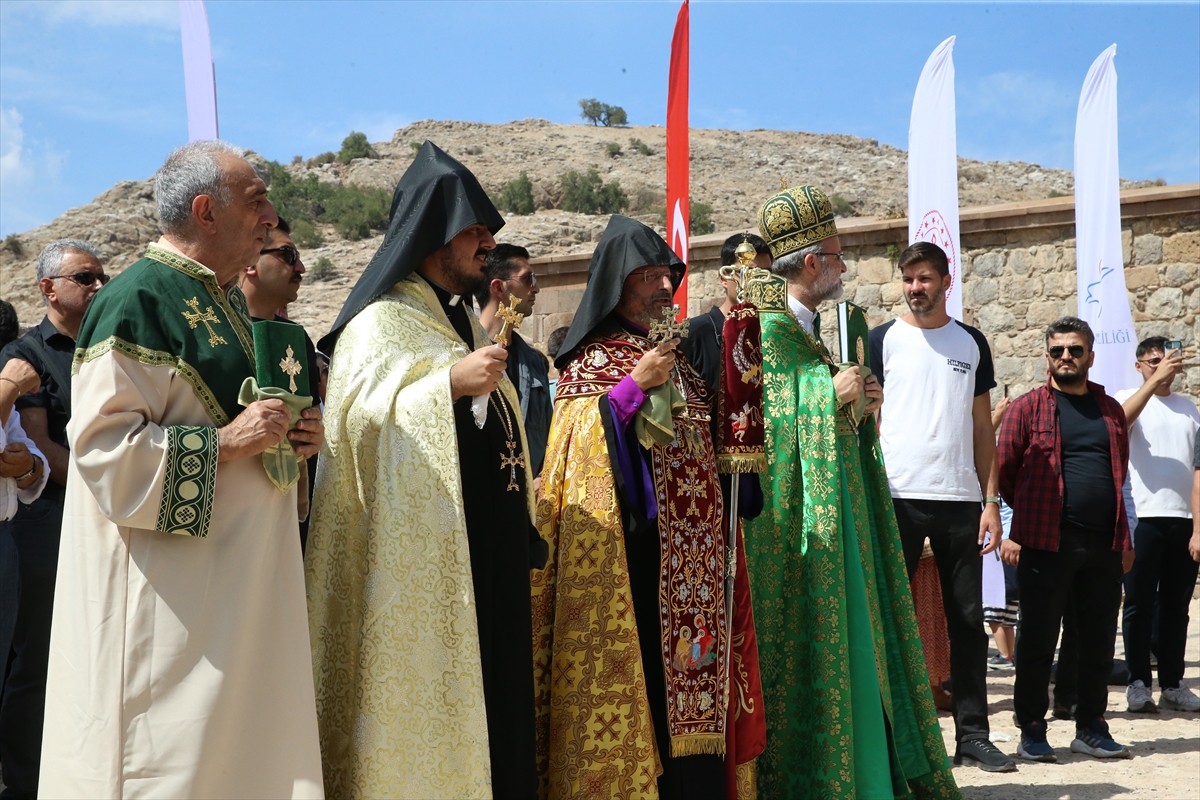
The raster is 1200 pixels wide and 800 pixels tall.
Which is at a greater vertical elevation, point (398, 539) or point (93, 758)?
point (398, 539)

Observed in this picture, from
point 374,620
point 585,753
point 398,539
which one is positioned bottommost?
point 585,753

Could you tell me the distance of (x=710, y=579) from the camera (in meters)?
4.63

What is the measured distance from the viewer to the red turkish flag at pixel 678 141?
10.4 meters

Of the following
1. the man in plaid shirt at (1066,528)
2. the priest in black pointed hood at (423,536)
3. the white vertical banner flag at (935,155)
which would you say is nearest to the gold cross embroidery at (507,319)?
the priest in black pointed hood at (423,536)

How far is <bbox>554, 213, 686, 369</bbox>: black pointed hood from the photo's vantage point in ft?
15.4

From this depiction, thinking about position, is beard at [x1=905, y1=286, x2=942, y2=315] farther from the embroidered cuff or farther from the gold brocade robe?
the embroidered cuff

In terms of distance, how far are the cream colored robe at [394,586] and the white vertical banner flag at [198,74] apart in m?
4.99

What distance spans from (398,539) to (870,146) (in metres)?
49.0

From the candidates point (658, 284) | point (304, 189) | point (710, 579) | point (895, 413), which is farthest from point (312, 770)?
point (304, 189)

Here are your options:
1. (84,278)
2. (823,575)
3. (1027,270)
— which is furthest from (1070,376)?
(1027,270)

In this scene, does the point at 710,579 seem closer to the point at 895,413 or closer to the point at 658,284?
the point at 658,284

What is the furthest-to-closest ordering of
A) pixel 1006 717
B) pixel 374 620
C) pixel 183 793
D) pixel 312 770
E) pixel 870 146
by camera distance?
pixel 870 146 < pixel 1006 717 < pixel 374 620 < pixel 312 770 < pixel 183 793

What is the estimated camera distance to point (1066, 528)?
22.7 feet

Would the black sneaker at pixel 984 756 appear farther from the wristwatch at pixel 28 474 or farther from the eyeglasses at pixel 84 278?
the eyeglasses at pixel 84 278
